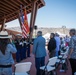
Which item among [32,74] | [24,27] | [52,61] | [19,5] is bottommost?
[32,74]

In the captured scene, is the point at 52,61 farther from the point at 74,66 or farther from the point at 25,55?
the point at 25,55

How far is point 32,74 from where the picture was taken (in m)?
9.73

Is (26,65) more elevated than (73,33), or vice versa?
(73,33)

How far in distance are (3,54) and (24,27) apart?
1257 centimetres

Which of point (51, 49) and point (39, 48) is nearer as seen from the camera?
point (39, 48)

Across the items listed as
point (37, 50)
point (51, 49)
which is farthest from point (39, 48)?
point (51, 49)

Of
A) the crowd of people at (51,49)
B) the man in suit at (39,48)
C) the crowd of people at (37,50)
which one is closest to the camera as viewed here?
the crowd of people at (37,50)

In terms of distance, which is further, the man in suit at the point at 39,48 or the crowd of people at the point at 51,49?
the man in suit at the point at 39,48

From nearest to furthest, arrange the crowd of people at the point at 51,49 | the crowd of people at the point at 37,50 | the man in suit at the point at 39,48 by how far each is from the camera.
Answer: the crowd of people at the point at 37,50, the crowd of people at the point at 51,49, the man in suit at the point at 39,48

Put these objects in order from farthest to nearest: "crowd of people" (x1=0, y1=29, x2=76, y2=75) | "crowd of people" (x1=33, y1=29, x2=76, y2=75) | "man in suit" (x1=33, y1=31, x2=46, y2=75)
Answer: "man in suit" (x1=33, y1=31, x2=46, y2=75), "crowd of people" (x1=33, y1=29, x2=76, y2=75), "crowd of people" (x1=0, y1=29, x2=76, y2=75)

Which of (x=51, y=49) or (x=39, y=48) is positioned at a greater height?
(x=39, y=48)

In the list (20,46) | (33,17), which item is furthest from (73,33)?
(33,17)

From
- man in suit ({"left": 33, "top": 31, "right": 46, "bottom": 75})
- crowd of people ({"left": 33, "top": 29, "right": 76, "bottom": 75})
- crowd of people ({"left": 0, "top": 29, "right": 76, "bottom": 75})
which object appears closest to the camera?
crowd of people ({"left": 0, "top": 29, "right": 76, "bottom": 75})

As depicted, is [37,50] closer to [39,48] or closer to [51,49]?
[39,48]
